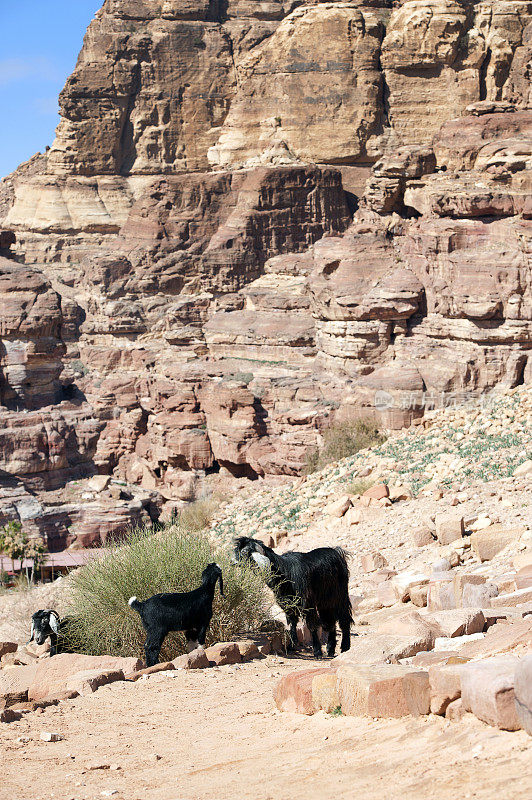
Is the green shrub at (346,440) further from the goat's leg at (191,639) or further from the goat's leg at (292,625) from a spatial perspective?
the goat's leg at (191,639)

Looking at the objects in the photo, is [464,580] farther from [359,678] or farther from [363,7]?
[363,7]

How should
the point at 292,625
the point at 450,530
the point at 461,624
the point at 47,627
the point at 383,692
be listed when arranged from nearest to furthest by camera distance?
the point at 383,692 → the point at 461,624 → the point at 292,625 → the point at 47,627 → the point at 450,530

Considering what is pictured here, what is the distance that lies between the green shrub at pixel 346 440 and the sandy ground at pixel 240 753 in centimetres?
2075

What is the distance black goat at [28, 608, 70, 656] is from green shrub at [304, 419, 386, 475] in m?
18.4

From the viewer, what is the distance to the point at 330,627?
10.2 m

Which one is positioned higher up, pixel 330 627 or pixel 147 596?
pixel 147 596

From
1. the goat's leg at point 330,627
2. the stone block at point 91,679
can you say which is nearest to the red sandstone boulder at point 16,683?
the stone block at point 91,679

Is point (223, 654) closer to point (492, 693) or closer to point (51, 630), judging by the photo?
point (51, 630)

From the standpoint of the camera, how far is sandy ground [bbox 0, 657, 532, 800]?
5109mm

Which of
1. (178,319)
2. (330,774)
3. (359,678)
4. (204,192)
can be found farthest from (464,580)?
(204,192)

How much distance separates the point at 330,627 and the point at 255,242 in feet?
123

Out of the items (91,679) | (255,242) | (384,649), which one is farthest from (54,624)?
(255,242)

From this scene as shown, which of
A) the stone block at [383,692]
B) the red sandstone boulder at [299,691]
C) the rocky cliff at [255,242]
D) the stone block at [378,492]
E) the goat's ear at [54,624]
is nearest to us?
the stone block at [383,692]

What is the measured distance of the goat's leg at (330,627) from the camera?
10.1 meters
